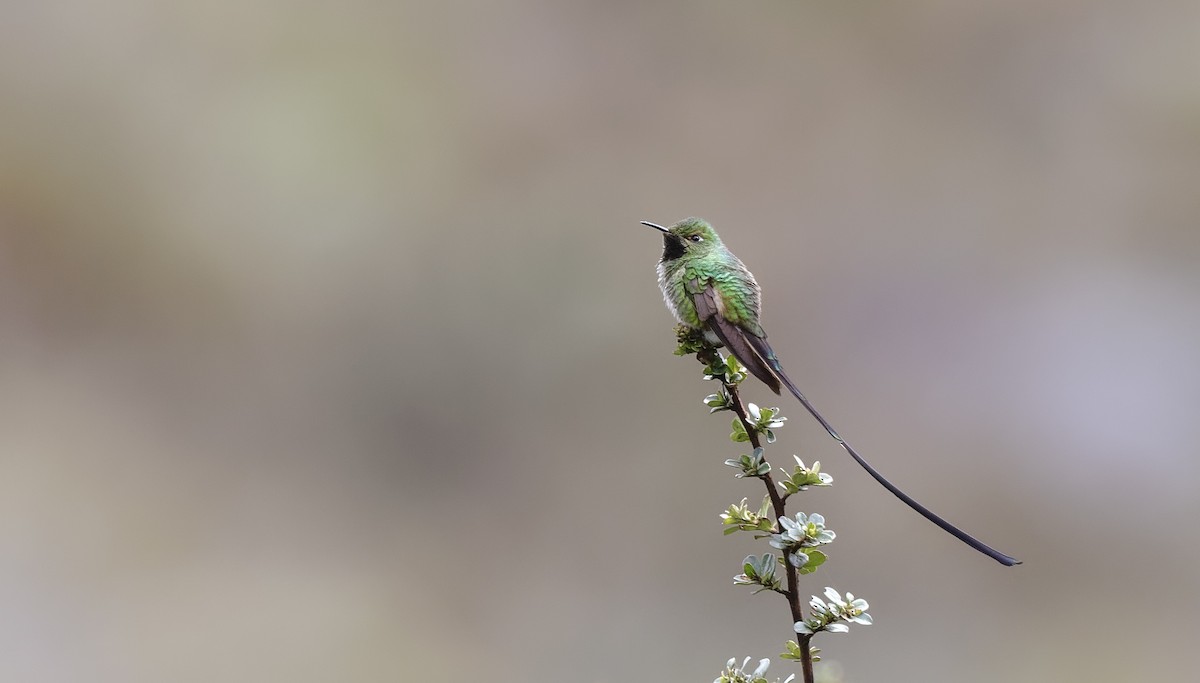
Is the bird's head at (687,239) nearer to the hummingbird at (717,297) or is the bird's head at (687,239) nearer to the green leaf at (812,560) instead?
the hummingbird at (717,297)

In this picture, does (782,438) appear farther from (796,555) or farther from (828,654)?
(796,555)

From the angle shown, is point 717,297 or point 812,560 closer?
point 812,560

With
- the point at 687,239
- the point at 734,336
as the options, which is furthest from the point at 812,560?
the point at 687,239

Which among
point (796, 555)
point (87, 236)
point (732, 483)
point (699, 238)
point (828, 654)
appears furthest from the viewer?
point (87, 236)

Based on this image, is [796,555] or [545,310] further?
[545,310]

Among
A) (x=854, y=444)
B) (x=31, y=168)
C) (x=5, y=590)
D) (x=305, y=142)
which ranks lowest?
(x=5, y=590)

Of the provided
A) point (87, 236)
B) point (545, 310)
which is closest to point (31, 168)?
point (87, 236)

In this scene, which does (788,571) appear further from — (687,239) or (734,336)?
(687,239)
